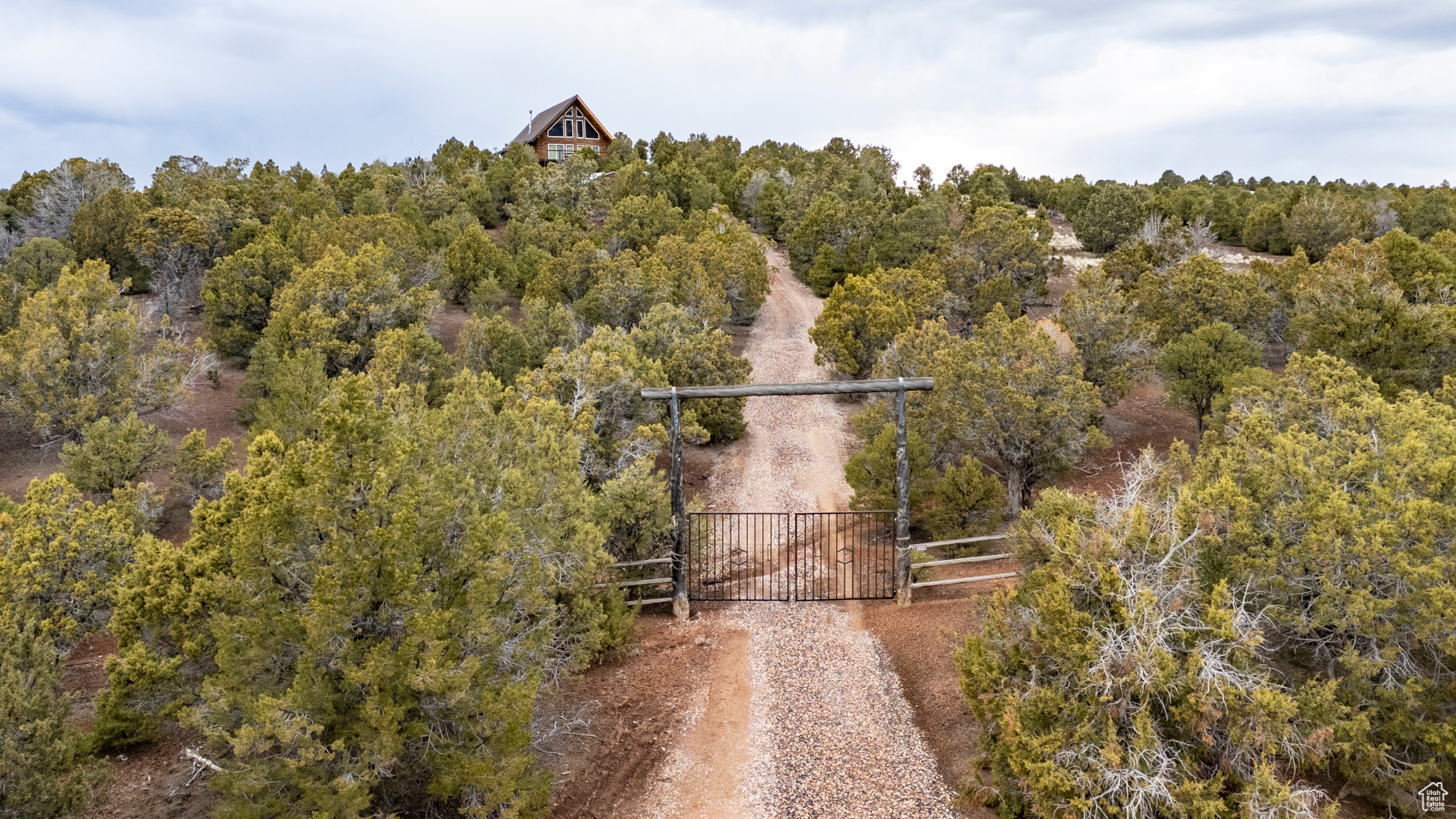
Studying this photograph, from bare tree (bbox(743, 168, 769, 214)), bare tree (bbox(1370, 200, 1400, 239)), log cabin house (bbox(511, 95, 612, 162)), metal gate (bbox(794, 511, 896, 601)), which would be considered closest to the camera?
metal gate (bbox(794, 511, 896, 601))

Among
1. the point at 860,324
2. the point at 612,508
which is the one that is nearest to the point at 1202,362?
the point at 860,324

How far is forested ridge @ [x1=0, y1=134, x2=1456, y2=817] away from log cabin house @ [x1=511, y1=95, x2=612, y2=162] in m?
33.1

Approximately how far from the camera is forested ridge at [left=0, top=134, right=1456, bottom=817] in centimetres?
912

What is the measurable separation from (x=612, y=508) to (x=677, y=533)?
1.37 metres

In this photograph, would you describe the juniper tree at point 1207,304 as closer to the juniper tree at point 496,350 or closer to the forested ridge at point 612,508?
the forested ridge at point 612,508

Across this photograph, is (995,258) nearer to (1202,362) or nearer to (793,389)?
(1202,362)

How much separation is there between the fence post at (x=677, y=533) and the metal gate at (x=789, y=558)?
0.39 metres

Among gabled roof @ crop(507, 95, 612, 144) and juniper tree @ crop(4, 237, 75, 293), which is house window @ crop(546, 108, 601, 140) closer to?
gabled roof @ crop(507, 95, 612, 144)

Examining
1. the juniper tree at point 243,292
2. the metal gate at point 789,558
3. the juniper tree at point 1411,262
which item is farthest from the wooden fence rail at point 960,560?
the juniper tree at point 243,292

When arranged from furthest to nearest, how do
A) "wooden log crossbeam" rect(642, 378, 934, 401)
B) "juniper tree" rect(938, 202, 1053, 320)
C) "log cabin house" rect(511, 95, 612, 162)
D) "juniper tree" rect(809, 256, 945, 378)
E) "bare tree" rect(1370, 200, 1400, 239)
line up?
"log cabin house" rect(511, 95, 612, 162) < "bare tree" rect(1370, 200, 1400, 239) < "juniper tree" rect(938, 202, 1053, 320) < "juniper tree" rect(809, 256, 945, 378) < "wooden log crossbeam" rect(642, 378, 934, 401)

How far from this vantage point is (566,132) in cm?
6856

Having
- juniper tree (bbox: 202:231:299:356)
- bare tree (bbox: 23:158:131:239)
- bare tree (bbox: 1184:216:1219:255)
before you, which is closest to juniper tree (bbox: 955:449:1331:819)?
juniper tree (bbox: 202:231:299:356)

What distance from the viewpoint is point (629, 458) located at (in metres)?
20.7

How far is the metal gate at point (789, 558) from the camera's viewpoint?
57.6ft
